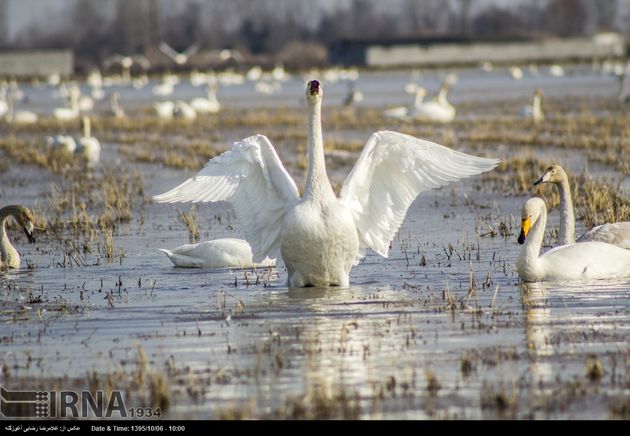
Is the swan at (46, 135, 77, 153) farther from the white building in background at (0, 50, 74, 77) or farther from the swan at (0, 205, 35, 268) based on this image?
the white building in background at (0, 50, 74, 77)

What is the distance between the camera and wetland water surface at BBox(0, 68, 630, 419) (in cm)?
559

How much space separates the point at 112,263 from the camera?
10109mm

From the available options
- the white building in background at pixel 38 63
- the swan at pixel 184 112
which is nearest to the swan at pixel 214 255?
the swan at pixel 184 112

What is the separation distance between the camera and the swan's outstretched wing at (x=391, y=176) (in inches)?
345

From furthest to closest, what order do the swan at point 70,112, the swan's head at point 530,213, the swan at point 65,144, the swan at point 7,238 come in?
the swan at point 70,112
the swan at point 65,144
the swan at point 7,238
the swan's head at point 530,213

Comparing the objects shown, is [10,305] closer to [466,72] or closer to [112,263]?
[112,263]

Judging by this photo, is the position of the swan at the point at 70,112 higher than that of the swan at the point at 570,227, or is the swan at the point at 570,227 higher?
the swan at the point at 70,112

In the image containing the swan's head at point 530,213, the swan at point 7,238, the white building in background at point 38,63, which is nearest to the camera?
the swan's head at point 530,213

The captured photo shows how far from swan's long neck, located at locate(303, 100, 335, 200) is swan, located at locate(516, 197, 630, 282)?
4.47 feet

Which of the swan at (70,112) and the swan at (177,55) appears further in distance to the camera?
the swan at (177,55)

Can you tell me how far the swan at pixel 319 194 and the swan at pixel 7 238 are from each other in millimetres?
1894

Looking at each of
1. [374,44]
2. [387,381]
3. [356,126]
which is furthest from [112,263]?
[374,44]

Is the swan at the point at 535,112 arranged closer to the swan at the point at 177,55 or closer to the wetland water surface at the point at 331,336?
the wetland water surface at the point at 331,336
